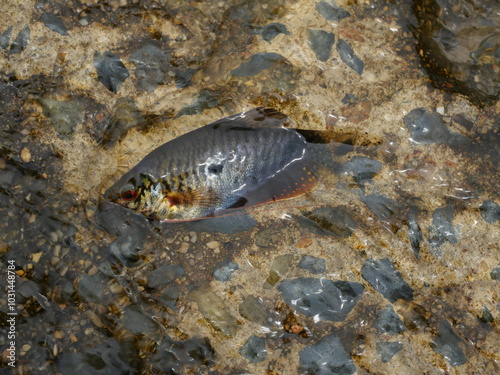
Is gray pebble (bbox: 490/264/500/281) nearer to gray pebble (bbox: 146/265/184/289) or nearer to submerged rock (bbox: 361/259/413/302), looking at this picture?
submerged rock (bbox: 361/259/413/302)

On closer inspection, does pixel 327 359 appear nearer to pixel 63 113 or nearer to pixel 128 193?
pixel 128 193

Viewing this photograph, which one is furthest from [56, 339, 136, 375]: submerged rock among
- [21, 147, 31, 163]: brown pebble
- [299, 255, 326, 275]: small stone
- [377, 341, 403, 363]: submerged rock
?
[377, 341, 403, 363]: submerged rock

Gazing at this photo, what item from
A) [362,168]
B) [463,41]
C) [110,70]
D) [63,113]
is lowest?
[362,168]

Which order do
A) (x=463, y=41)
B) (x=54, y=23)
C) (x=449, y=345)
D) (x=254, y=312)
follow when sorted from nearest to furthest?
(x=449, y=345)
(x=254, y=312)
(x=54, y=23)
(x=463, y=41)

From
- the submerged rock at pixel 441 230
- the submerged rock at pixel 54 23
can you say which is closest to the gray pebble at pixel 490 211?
the submerged rock at pixel 441 230

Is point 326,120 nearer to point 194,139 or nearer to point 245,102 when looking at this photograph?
point 245,102

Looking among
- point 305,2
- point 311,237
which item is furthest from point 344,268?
point 305,2

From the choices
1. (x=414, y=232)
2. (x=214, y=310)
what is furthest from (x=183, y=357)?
(x=414, y=232)

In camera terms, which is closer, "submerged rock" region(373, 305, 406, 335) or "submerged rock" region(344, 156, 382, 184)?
"submerged rock" region(373, 305, 406, 335)
